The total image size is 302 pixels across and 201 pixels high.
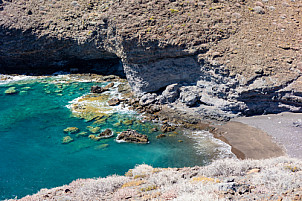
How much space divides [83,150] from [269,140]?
18.3 meters

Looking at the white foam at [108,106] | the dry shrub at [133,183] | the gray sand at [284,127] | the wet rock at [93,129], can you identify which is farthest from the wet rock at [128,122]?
the dry shrub at [133,183]

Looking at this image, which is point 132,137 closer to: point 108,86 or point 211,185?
point 211,185

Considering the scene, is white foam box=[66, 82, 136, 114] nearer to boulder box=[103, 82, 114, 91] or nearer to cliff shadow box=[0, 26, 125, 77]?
boulder box=[103, 82, 114, 91]

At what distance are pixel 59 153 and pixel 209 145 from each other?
14.8 metres

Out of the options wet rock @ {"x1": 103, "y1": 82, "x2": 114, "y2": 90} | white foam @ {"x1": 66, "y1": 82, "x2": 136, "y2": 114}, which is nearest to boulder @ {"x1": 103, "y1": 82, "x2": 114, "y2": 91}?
wet rock @ {"x1": 103, "y1": 82, "x2": 114, "y2": 90}

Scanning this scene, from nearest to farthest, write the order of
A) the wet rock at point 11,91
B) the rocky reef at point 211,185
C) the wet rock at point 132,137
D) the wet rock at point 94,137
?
1. the rocky reef at point 211,185
2. the wet rock at point 132,137
3. the wet rock at point 94,137
4. the wet rock at point 11,91

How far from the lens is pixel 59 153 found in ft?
79.4

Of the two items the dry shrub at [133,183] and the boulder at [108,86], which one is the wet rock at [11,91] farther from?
the dry shrub at [133,183]

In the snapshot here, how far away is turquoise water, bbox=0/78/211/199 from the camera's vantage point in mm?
20859

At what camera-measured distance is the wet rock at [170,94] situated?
32.7 m

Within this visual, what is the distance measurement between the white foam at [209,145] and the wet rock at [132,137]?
4777mm

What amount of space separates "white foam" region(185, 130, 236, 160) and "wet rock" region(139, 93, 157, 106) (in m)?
→ 8.31

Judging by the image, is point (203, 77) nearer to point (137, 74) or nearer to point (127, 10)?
point (137, 74)

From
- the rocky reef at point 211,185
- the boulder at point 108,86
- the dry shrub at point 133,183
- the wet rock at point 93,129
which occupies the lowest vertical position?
the wet rock at point 93,129
